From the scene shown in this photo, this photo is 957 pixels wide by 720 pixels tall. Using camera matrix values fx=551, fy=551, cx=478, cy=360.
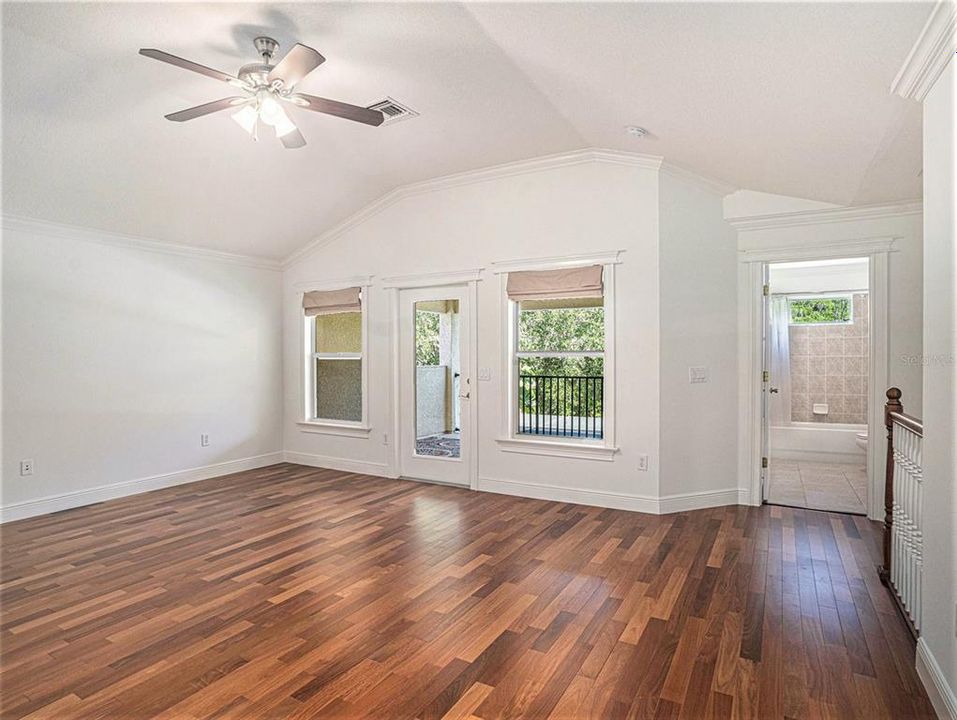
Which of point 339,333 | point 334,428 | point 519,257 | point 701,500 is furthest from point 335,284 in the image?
point 701,500

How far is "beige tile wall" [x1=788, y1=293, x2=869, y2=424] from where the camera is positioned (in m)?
7.38

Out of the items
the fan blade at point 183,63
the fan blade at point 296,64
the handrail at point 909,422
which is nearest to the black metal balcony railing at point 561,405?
the handrail at point 909,422

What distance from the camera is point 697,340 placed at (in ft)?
15.0

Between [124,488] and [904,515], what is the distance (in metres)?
5.80

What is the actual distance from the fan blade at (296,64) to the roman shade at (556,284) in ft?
8.51

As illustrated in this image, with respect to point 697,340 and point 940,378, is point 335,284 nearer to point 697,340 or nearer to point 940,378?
point 697,340

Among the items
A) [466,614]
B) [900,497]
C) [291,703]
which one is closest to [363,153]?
[466,614]

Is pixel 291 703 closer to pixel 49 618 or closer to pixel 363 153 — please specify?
pixel 49 618

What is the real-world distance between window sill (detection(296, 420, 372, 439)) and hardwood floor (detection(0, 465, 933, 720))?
5.18 feet

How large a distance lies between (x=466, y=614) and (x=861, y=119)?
3260 mm

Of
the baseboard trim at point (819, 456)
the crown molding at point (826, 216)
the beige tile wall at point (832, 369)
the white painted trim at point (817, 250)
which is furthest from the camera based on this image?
the beige tile wall at point (832, 369)

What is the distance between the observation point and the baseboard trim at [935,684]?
1.86m

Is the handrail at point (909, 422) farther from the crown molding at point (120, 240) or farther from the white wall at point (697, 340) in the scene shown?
the crown molding at point (120, 240)

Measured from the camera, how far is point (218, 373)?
5836mm
